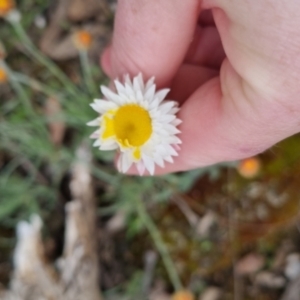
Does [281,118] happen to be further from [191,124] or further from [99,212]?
[99,212]

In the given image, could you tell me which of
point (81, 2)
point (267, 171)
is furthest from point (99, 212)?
point (81, 2)

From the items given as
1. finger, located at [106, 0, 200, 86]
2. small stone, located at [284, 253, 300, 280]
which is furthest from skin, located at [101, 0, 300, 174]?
small stone, located at [284, 253, 300, 280]

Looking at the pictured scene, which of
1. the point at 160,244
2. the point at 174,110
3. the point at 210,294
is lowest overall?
the point at 210,294

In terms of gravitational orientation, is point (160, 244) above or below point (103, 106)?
below

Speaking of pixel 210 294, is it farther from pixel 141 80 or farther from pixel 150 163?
pixel 141 80

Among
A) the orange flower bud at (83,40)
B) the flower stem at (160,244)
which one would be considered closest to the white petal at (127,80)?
the orange flower bud at (83,40)

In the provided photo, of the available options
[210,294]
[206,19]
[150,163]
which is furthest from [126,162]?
[210,294]
